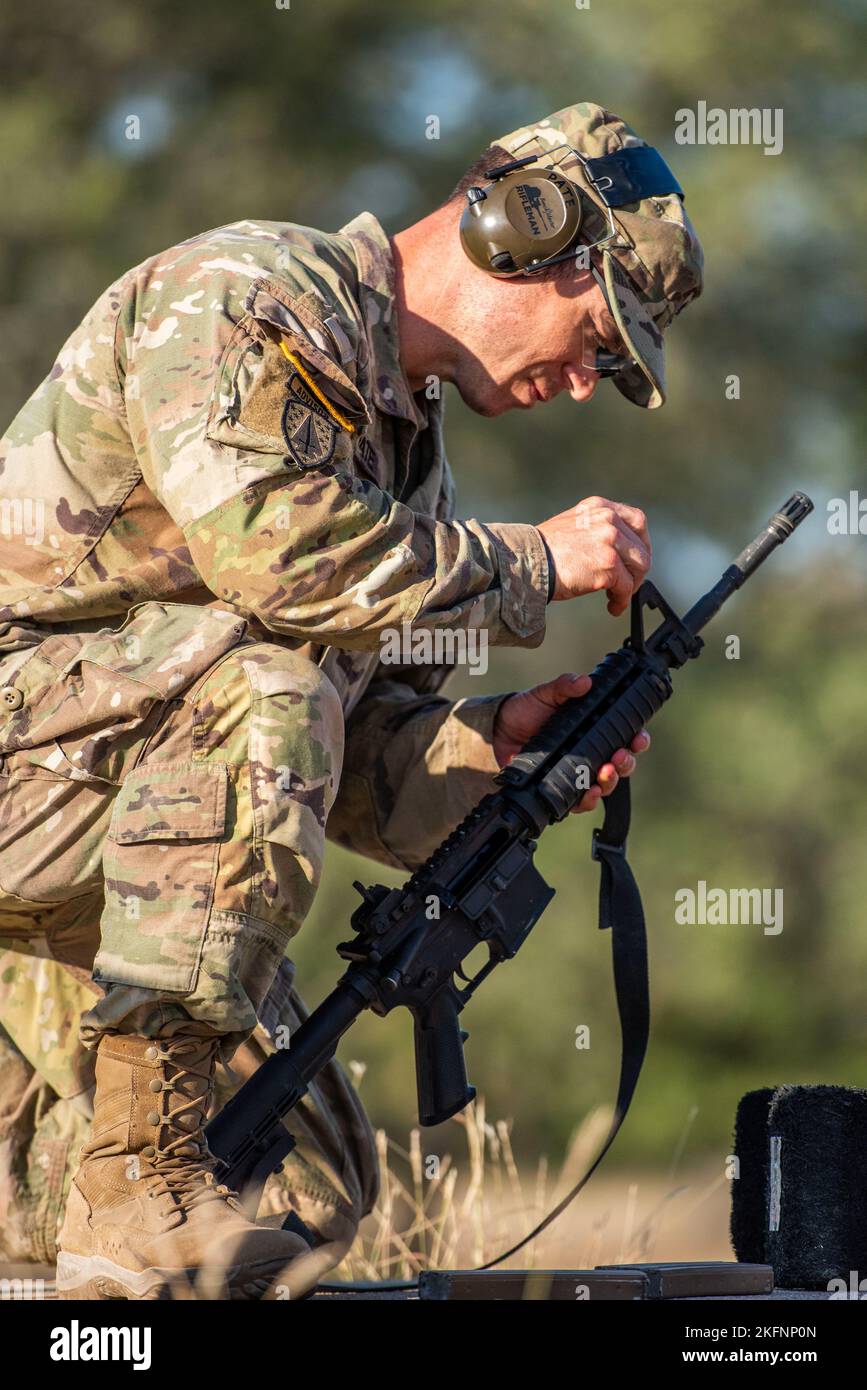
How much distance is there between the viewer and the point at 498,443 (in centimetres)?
1017

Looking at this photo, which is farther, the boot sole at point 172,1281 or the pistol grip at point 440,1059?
the pistol grip at point 440,1059

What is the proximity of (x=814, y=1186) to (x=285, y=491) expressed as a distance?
1474 millimetres

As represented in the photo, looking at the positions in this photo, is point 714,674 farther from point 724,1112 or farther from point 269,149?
point 269,149

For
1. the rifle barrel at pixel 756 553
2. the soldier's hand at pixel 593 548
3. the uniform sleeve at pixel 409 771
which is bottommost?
the uniform sleeve at pixel 409 771

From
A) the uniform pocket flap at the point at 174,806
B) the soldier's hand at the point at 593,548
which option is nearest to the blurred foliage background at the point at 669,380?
the soldier's hand at the point at 593,548

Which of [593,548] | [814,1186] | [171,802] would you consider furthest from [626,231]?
[814,1186]

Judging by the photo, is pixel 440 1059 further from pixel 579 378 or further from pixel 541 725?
pixel 579 378

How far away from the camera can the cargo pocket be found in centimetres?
267

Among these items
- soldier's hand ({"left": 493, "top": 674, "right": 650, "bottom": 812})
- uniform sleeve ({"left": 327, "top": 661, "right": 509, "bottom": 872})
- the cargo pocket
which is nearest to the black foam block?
soldier's hand ({"left": 493, "top": 674, "right": 650, "bottom": 812})

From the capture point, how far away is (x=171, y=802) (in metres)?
2.75

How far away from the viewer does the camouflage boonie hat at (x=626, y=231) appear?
3430 mm

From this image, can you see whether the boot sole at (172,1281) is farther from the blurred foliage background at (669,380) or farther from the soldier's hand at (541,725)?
the blurred foliage background at (669,380)

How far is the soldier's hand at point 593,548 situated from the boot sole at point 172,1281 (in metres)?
1.21
